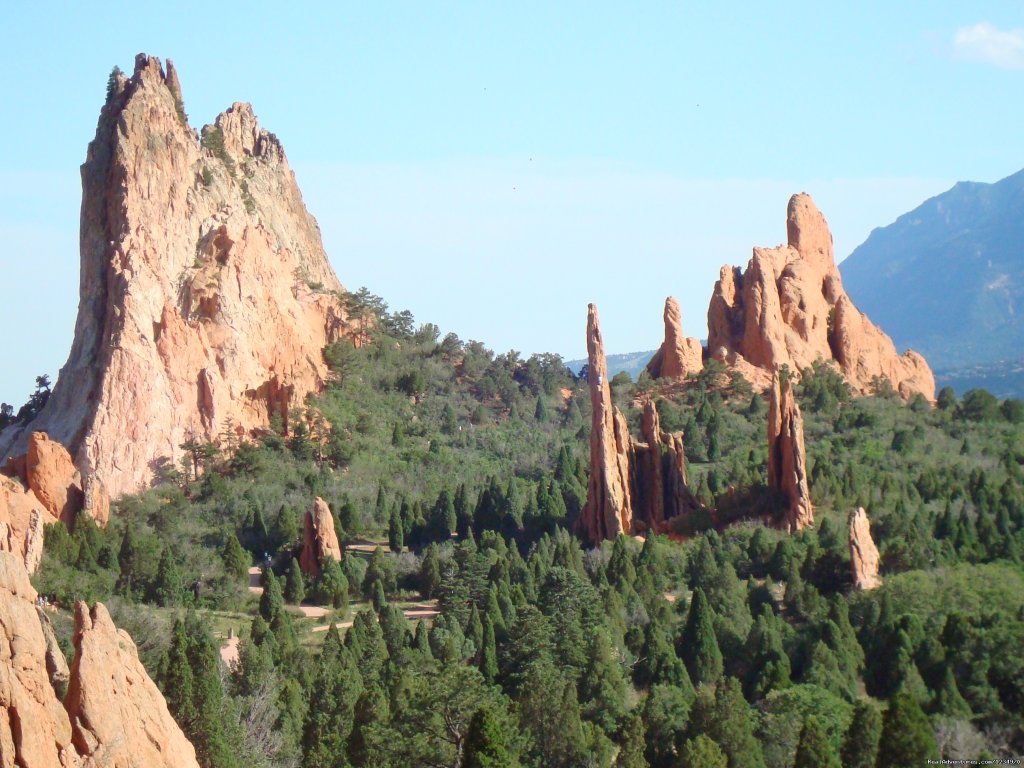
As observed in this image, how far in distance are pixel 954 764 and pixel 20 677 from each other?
17556 millimetres

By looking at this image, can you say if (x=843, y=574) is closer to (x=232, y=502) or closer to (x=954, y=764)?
(x=954, y=764)

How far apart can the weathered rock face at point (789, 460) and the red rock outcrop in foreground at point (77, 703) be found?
3330 centimetres

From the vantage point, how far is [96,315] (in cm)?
6069

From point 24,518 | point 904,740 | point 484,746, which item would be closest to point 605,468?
point 24,518

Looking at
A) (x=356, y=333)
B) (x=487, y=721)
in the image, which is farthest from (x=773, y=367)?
(x=487, y=721)

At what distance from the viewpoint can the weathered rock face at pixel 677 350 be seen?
234 ft

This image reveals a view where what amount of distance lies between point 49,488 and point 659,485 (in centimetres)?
1958

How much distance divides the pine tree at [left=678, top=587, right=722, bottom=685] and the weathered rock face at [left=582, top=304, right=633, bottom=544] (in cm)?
1174

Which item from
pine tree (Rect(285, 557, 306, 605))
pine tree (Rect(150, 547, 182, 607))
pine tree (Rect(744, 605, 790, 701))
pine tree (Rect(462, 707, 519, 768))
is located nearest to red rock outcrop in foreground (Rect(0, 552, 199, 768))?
pine tree (Rect(462, 707, 519, 768))

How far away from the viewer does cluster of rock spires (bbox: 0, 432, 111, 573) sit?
50344 mm

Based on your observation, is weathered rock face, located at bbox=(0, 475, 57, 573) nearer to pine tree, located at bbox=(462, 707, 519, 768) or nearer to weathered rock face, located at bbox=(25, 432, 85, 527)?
weathered rock face, located at bbox=(25, 432, 85, 527)

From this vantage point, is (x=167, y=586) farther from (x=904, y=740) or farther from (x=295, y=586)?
(x=904, y=740)

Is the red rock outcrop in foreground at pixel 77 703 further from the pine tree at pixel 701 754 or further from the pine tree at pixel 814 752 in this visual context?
the pine tree at pixel 814 752

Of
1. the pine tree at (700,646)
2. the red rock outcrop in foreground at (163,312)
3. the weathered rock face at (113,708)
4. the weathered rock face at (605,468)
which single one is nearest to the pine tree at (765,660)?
the pine tree at (700,646)
